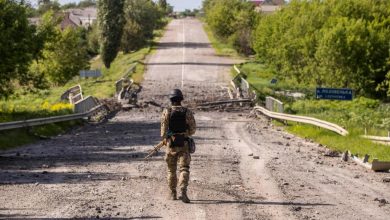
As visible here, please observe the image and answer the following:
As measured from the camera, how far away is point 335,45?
60.9 meters

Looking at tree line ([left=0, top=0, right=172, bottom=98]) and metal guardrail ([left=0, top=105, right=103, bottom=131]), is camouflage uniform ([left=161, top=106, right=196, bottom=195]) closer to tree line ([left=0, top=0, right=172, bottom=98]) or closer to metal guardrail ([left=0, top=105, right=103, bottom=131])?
metal guardrail ([left=0, top=105, right=103, bottom=131])

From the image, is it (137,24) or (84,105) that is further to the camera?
(137,24)

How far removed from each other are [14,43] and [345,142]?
47.7ft

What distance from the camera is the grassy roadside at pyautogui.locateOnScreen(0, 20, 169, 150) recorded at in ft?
78.3

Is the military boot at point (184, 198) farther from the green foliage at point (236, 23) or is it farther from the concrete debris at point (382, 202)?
the green foliage at point (236, 23)

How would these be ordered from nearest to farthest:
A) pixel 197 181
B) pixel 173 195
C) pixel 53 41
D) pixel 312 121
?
1. pixel 173 195
2. pixel 197 181
3. pixel 312 121
4. pixel 53 41

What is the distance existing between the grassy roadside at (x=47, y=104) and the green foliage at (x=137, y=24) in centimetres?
187

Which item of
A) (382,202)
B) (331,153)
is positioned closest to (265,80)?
(331,153)

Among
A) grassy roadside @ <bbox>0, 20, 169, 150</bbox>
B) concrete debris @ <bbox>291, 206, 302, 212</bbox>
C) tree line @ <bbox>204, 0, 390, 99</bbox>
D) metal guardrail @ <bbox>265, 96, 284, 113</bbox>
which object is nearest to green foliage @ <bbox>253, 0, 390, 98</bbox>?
tree line @ <bbox>204, 0, 390, 99</bbox>

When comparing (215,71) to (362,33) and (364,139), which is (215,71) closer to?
(362,33)

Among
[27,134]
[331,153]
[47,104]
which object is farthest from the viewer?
[47,104]

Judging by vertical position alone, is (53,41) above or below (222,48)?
above

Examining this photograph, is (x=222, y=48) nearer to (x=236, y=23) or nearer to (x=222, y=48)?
(x=222, y=48)

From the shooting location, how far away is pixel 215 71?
69.9 meters
